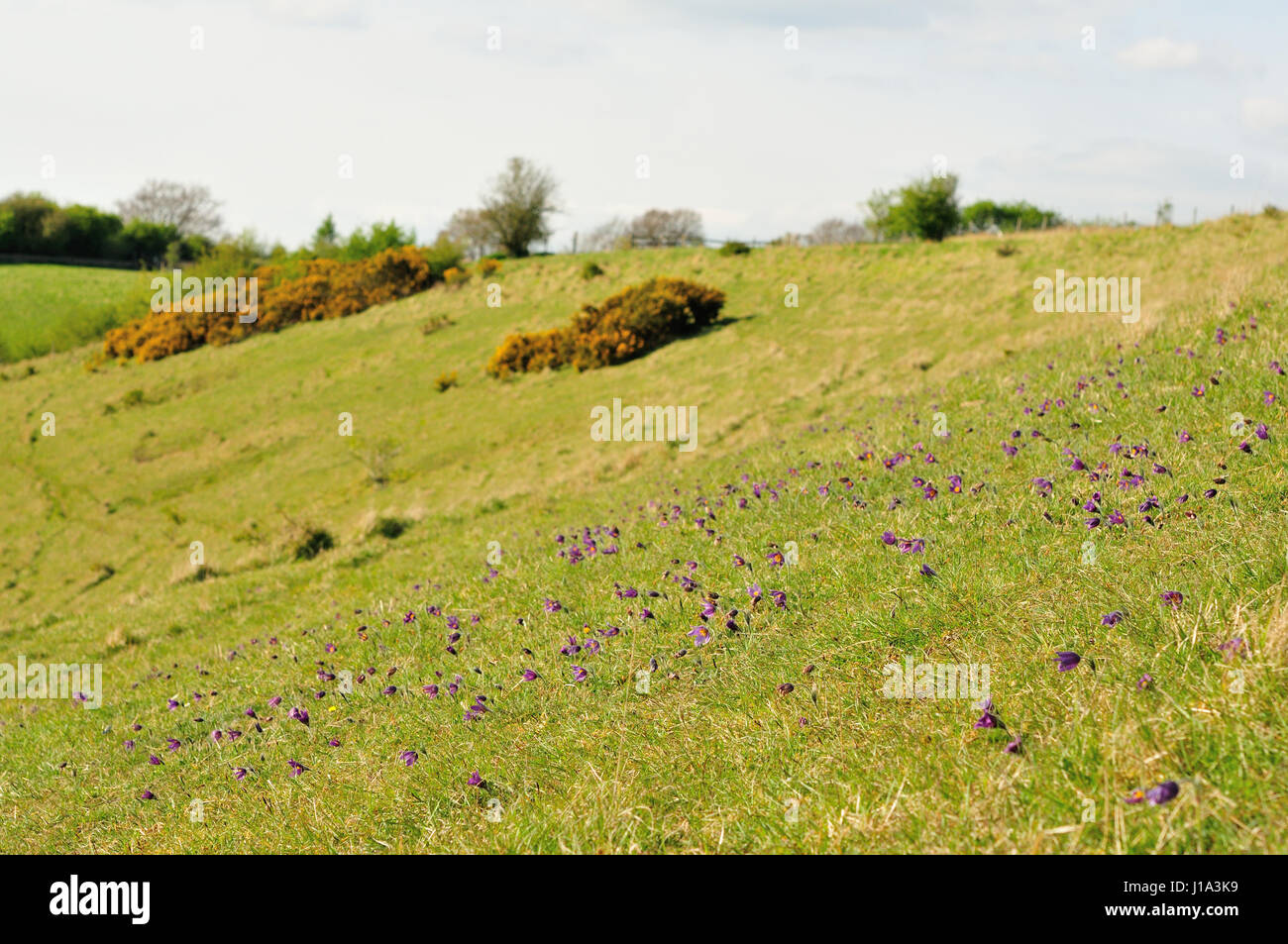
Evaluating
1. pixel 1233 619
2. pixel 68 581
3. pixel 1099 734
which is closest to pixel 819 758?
pixel 1099 734

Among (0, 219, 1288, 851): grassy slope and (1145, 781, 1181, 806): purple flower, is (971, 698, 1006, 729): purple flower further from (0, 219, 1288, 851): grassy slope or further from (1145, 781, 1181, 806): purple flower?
(1145, 781, 1181, 806): purple flower

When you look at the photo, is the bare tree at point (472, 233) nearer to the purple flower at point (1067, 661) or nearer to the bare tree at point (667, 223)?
the bare tree at point (667, 223)

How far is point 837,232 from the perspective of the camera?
10206 centimetres

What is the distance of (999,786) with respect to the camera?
2.95 m

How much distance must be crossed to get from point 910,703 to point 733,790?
976 millimetres

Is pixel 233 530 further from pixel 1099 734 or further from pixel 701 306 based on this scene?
pixel 1099 734
